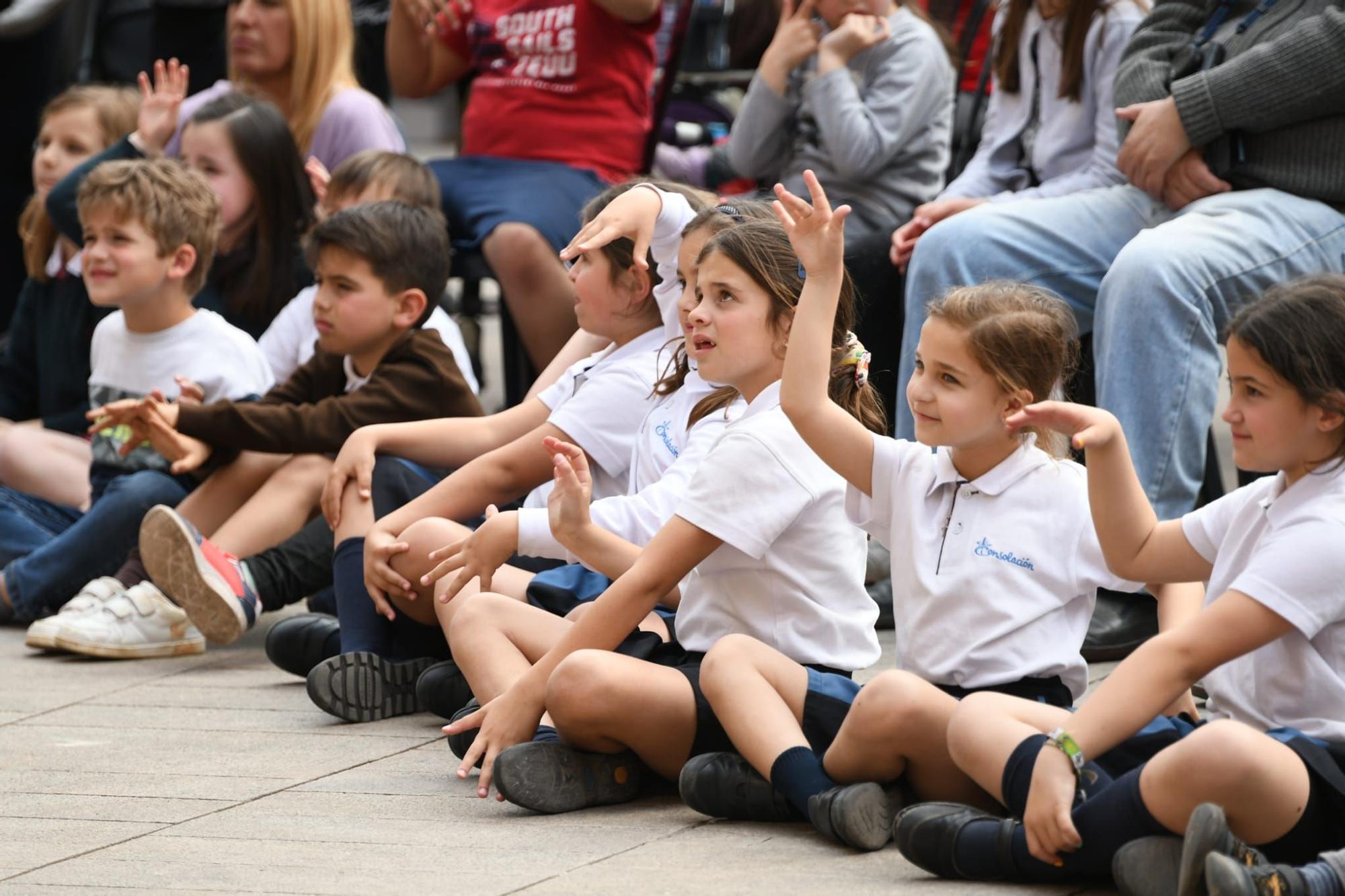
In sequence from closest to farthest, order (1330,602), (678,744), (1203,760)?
(1203,760) → (1330,602) → (678,744)

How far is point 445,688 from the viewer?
324cm

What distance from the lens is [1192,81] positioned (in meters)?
3.61

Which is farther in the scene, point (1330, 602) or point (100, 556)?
point (100, 556)

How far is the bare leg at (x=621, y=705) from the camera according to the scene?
2.61 metres

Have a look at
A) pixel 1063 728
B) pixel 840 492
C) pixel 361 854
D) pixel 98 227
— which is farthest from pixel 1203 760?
pixel 98 227

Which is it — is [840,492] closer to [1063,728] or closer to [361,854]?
[1063,728]

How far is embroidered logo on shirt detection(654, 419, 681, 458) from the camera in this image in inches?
122

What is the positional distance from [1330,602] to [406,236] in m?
2.47

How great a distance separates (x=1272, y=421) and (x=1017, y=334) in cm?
39

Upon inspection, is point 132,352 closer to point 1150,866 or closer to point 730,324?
point 730,324

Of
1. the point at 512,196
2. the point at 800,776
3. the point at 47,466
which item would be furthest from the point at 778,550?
the point at 47,466

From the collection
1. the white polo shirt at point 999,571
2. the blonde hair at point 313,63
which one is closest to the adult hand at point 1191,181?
the white polo shirt at point 999,571

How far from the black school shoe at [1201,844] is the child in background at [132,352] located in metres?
2.86

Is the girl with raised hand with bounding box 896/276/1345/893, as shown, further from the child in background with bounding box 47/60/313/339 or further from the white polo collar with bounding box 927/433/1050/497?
the child in background with bounding box 47/60/313/339
